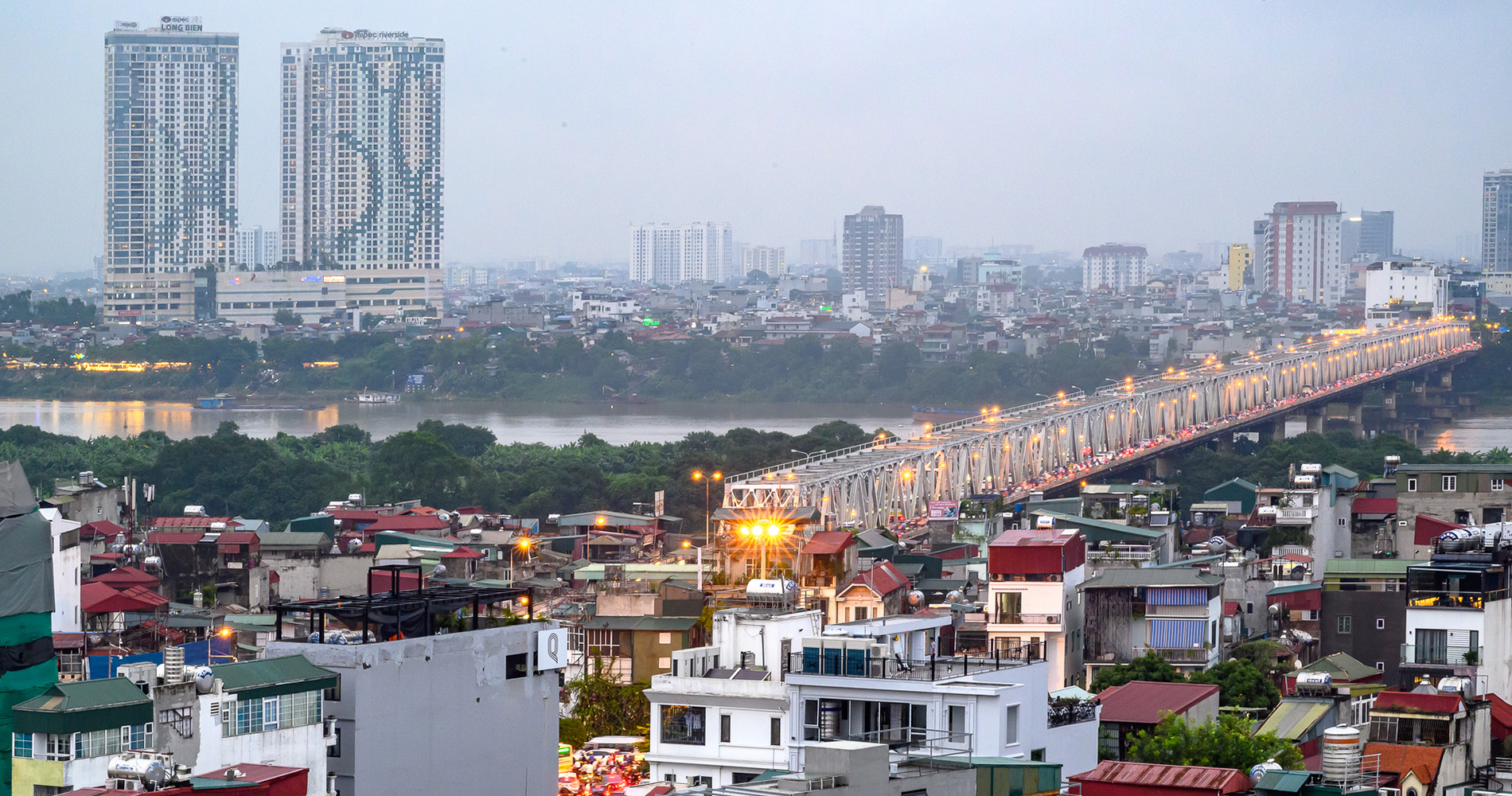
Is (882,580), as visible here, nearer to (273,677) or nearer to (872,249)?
(273,677)

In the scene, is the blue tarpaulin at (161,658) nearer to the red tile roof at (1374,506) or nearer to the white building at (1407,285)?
the red tile roof at (1374,506)

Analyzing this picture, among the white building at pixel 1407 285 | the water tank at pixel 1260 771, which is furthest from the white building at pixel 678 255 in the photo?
the water tank at pixel 1260 771

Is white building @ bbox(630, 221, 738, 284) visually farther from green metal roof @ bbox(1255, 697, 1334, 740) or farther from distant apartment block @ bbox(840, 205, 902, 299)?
green metal roof @ bbox(1255, 697, 1334, 740)

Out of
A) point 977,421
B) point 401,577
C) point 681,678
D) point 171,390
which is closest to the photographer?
point 681,678

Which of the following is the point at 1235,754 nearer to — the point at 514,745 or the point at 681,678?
the point at 681,678

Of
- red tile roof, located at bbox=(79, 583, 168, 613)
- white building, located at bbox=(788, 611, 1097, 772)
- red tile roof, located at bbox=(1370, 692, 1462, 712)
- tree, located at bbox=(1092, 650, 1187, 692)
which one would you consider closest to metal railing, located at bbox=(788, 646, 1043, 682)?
white building, located at bbox=(788, 611, 1097, 772)

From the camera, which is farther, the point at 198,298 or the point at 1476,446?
the point at 198,298

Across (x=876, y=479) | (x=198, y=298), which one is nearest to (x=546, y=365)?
(x=198, y=298)
